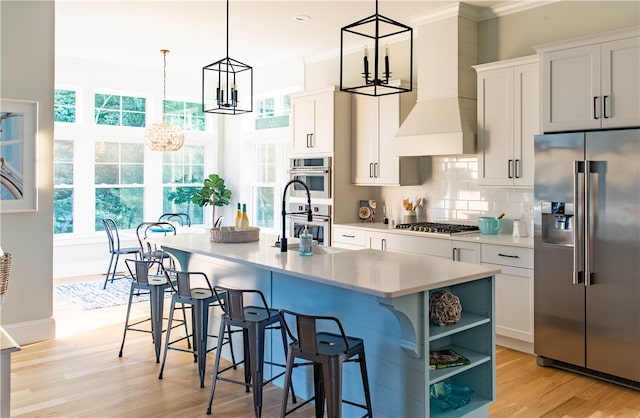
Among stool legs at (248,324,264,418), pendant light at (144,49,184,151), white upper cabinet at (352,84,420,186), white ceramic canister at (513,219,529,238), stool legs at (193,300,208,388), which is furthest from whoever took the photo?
pendant light at (144,49,184,151)

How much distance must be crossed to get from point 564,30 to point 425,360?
Result: 3.37 m

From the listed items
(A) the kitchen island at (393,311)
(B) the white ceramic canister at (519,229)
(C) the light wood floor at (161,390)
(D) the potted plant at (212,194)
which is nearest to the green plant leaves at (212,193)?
(D) the potted plant at (212,194)

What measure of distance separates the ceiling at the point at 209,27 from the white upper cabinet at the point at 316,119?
69 centimetres

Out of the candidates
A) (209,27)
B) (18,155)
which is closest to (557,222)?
(209,27)

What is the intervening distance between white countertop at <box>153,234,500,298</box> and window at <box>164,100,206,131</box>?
5.16 metres

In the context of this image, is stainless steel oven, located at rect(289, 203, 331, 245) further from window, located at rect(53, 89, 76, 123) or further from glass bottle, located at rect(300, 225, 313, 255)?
window, located at rect(53, 89, 76, 123)

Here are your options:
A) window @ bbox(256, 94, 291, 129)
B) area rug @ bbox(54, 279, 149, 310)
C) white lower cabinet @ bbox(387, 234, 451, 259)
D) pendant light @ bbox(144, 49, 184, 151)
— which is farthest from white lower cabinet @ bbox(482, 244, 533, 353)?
pendant light @ bbox(144, 49, 184, 151)

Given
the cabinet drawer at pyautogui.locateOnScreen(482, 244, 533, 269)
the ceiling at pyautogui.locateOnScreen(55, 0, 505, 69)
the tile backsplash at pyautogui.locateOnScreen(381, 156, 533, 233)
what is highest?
the ceiling at pyautogui.locateOnScreen(55, 0, 505, 69)

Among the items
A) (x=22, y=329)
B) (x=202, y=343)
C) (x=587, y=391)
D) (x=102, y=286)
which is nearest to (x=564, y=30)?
(x=587, y=391)

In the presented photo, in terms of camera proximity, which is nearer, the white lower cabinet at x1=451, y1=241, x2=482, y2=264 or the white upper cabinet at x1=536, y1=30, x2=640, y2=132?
the white upper cabinet at x1=536, y1=30, x2=640, y2=132

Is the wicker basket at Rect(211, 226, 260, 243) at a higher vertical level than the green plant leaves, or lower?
lower

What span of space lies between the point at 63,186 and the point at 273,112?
3.20 metres

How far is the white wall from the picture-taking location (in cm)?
449

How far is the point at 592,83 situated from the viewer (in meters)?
3.91
